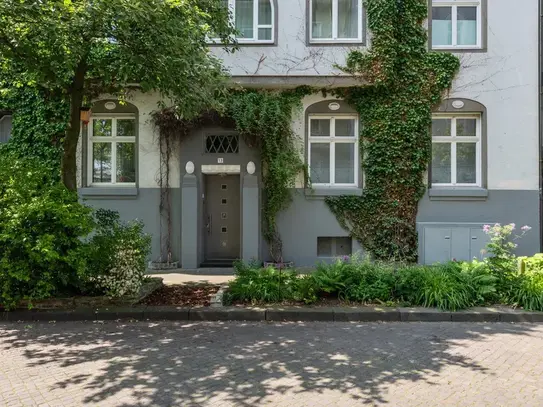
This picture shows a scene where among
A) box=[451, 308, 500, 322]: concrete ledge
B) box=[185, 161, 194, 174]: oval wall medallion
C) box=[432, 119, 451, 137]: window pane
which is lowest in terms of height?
box=[451, 308, 500, 322]: concrete ledge

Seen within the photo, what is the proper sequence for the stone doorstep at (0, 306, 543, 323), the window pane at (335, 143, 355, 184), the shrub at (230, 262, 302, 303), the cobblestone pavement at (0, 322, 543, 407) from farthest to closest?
the window pane at (335, 143, 355, 184) < the shrub at (230, 262, 302, 303) < the stone doorstep at (0, 306, 543, 323) < the cobblestone pavement at (0, 322, 543, 407)

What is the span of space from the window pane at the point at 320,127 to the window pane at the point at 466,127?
11.3ft

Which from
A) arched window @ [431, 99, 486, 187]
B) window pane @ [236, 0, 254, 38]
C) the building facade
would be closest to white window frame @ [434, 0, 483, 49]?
the building facade

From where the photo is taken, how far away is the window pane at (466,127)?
464 inches

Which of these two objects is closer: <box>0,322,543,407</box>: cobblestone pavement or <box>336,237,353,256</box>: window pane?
<box>0,322,543,407</box>: cobblestone pavement

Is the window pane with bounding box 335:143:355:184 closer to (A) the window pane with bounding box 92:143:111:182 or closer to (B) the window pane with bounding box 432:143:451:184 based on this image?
(B) the window pane with bounding box 432:143:451:184

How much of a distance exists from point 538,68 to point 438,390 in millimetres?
10319

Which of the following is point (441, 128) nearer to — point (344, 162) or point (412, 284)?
point (344, 162)

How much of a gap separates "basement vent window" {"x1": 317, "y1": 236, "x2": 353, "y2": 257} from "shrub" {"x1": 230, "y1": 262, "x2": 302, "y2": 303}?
3726mm

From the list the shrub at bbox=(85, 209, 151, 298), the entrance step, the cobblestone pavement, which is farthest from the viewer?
the entrance step

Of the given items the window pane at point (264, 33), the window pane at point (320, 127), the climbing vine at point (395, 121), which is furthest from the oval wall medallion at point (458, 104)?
the window pane at point (264, 33)

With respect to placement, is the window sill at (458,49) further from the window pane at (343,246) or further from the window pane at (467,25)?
the window pane at (343,246)

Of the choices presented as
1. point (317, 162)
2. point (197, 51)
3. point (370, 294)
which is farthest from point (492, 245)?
point (197, 51)

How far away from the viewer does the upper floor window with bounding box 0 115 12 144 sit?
1195cm
